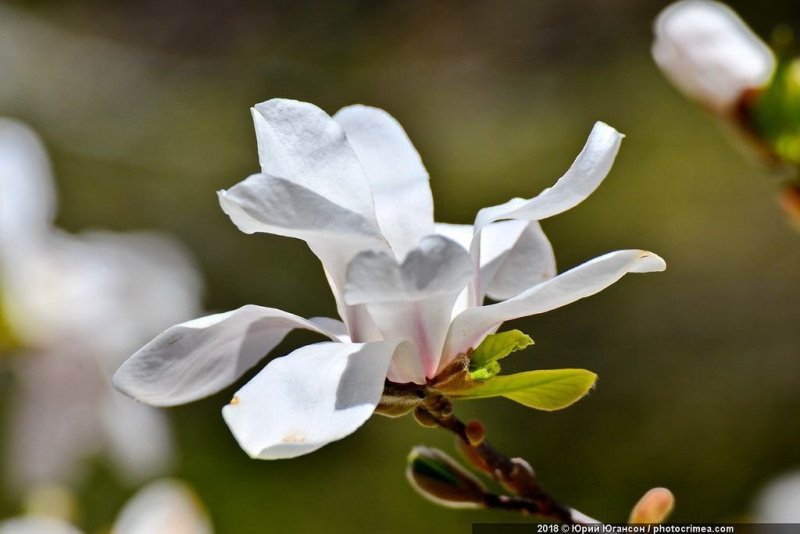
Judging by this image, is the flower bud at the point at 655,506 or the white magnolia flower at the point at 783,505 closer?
the flower bud at the point at 655,506

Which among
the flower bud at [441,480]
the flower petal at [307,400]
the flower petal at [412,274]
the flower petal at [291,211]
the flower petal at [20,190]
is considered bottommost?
the flower petal at [20,190]

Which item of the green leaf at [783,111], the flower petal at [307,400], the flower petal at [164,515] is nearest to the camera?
the flower petal at [307,400]

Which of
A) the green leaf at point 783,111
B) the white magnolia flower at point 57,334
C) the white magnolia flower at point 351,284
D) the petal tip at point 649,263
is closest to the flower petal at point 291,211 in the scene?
the white magnolia flower at point 351,284

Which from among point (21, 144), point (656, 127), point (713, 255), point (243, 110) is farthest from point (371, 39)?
point (21, 144)

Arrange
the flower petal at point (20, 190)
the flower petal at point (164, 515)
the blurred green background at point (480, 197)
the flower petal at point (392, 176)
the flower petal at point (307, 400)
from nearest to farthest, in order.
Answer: the flower petal at point (307, 400) < the flower petal at point (392, 176) < the flower petal at point (164, 515) < the flower petal at point (20, 190) < the blurred green background at point (480, 197)

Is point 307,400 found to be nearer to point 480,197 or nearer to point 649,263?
point 649,263

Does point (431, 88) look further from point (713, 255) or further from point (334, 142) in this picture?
point (334, 142)

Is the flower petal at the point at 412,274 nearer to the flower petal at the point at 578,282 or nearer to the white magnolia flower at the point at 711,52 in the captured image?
the flower petal at the point at 578,282
